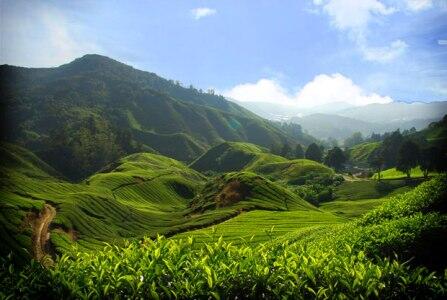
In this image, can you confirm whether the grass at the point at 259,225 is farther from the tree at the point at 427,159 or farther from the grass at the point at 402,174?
the grass at the point at 402,174

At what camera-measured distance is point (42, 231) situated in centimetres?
6469

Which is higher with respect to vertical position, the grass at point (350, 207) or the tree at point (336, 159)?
the tree at point (336, 159)

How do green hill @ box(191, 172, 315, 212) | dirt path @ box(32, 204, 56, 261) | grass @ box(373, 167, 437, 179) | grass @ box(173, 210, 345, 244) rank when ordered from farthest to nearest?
grass @ box(373, 167, 437, 179), green hill @ box(191, 172, 315, 212), grass @ box(173, 210, 345, 244), dirt path @ box(32, 204, 56, 261)

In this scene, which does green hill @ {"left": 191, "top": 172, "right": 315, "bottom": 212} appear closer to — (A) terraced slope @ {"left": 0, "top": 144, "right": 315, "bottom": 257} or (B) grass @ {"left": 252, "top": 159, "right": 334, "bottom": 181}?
(A) terraced slope @ {"left": 0, "top": 144, "right": 315, "bottom": 257}

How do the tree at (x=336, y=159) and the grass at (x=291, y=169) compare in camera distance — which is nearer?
the grass at (x=291, y=169)

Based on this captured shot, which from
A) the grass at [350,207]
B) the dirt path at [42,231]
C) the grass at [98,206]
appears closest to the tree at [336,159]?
the grass at [98,206]

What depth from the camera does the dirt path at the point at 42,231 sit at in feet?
189

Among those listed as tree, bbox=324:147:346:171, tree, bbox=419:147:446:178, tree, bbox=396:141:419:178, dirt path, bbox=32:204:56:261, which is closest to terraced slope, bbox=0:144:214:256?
dirt path, bbox=32:204:56:261

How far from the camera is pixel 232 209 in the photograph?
8669 cm

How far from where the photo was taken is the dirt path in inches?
2271

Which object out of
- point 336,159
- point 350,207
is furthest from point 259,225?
point 336,159

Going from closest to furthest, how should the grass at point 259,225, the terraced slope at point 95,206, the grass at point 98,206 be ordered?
the grass at point 259,225 < the grass at point 98,206 < the terraced slope at point 95,206

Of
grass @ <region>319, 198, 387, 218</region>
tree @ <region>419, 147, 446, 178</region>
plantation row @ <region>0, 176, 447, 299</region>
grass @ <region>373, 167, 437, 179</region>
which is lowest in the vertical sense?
grass @ <region>319, 198, 387, 218</region>

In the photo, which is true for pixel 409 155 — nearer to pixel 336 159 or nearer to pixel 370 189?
pixel 370 189
